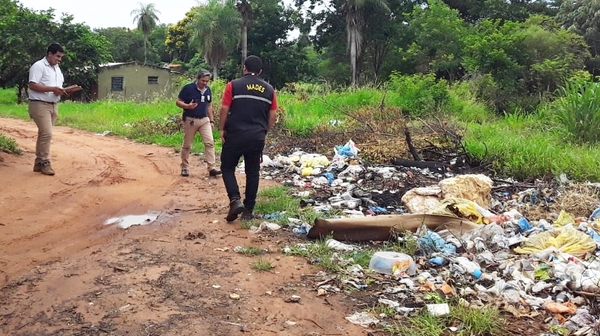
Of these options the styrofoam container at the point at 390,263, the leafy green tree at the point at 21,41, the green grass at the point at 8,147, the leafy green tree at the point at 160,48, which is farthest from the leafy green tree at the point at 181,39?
the styrofoam container at the point at 390,263

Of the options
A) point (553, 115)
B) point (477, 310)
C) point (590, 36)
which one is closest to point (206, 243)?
point (477, 310)

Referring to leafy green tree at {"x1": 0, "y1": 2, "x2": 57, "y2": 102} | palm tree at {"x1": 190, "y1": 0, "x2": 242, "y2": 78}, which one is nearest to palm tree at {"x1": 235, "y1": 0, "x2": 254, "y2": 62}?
palm tree at {"x1": 190, "y1": 0, "x2": 242, "y2": 78}

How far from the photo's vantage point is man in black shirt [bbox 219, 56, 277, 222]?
5230 millimetres

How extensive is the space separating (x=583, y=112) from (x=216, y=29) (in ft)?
101

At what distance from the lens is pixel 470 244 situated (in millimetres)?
4742

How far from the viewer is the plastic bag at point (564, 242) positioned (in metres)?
4.62

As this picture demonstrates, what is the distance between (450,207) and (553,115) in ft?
20.0

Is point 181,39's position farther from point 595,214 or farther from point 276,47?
point 595,214

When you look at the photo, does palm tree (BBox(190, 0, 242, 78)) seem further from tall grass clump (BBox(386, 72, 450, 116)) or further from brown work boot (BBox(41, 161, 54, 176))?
brown work boot (BBox(41, 161, 54, 176))

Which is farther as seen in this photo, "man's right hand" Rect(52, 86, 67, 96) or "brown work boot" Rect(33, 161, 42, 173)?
"brown work boot" Rect(33, 161, 42, 173)

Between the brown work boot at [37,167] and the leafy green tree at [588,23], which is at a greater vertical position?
the leafy green tree at [588,23]

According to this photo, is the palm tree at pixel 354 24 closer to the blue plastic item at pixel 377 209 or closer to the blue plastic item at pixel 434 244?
the blue plastic item at pixel 377 209

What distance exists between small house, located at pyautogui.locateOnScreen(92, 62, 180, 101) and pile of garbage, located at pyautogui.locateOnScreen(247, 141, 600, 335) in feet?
86.2

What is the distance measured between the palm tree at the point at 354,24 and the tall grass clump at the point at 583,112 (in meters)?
24.3
